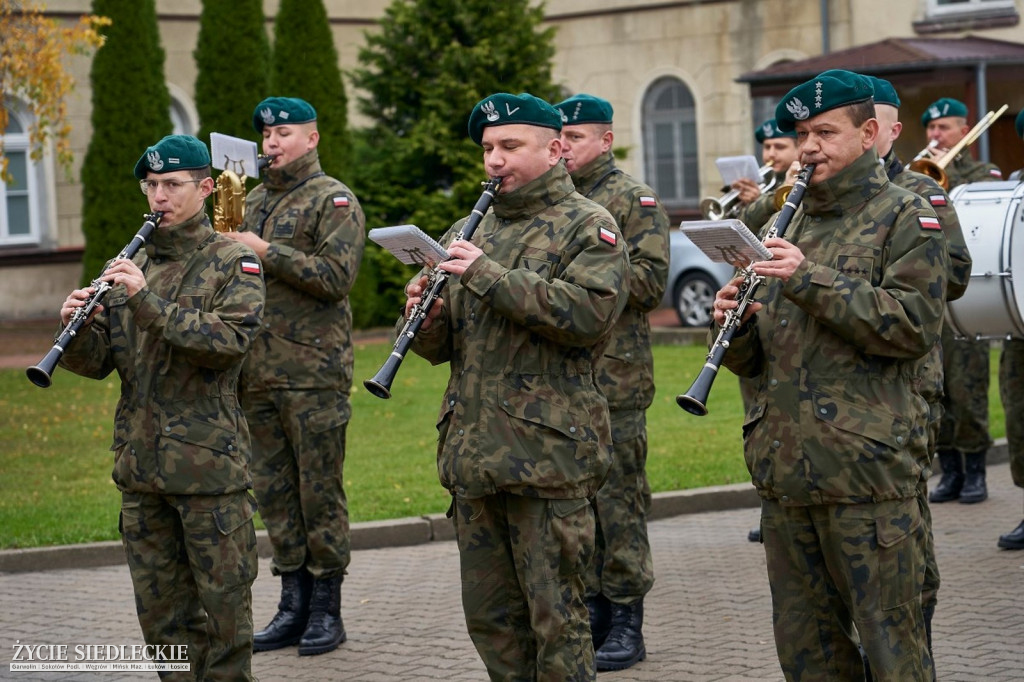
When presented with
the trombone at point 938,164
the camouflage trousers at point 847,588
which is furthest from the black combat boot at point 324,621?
the trombone at point 938,164

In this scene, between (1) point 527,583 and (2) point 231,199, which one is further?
(2) point 231,199

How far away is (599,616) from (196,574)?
7.10 ft

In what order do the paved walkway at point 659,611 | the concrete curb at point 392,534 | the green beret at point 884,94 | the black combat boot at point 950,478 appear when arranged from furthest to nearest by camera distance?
the black combat boot at point 950,478
the concrete curb at point 392,534
the paved walkway at point 659,611
the green beret at point 884,94

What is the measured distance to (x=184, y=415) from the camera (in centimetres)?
596

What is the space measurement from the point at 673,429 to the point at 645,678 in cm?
670

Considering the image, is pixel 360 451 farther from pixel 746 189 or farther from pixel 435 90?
pixel 435 90

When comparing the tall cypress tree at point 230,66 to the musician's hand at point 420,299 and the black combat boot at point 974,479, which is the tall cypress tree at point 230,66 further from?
the musician's hand at point 420,299

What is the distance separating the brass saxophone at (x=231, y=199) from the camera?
7598 millimetres

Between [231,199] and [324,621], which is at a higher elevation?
[231,199]

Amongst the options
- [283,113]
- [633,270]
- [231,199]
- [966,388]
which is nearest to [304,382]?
[231,199]

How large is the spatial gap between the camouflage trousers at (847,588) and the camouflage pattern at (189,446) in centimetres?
204

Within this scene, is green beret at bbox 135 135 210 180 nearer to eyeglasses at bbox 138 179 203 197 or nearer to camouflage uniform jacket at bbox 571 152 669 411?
eyeglasses at bbox 138 179 203 197

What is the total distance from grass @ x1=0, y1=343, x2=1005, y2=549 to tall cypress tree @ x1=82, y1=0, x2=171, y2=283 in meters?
5.73

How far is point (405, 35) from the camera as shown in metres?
23.5
